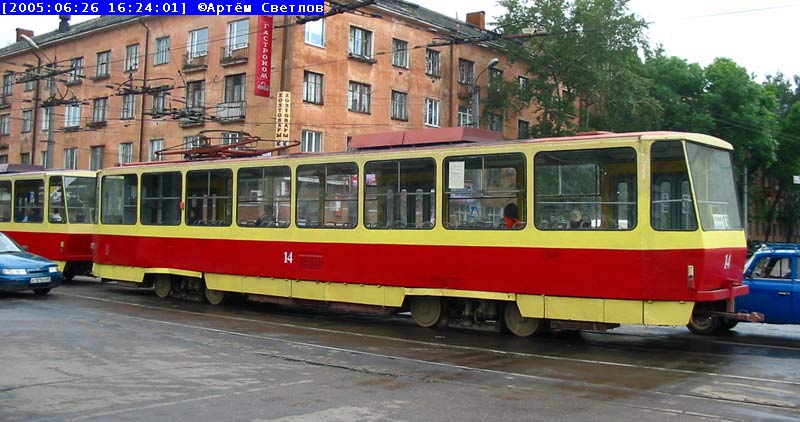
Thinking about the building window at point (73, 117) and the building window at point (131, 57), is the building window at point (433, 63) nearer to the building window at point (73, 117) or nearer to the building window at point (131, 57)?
the building window at point (131, 57)

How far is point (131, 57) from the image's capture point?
135 ft

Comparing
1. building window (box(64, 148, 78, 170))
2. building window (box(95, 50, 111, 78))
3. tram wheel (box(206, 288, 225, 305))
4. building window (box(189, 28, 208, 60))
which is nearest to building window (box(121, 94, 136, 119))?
building window (box(95, 50, 111, 78))

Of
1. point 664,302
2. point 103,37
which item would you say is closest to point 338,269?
point 664,302

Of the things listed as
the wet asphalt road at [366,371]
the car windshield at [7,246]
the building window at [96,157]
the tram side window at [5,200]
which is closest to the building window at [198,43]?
the building window at [96,157]

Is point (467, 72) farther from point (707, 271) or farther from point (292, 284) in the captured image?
point (707, 271)

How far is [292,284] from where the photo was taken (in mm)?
14695

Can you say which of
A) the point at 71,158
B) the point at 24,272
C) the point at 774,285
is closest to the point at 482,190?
the point at 774,285

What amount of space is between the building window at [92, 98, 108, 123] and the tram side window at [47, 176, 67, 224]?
75.0ft

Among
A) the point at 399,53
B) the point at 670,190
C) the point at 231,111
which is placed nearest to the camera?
the point at 670,190

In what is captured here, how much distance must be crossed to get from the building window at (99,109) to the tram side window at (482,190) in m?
34.8

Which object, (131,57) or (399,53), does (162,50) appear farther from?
(399,53)

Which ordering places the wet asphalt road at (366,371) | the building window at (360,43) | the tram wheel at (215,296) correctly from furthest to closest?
the building window at (360,43)
the tram wheel at (215,296)
the wet asphalt road at (366,371)

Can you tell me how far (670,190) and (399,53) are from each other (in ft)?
96.9

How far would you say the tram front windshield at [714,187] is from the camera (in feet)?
35.1
